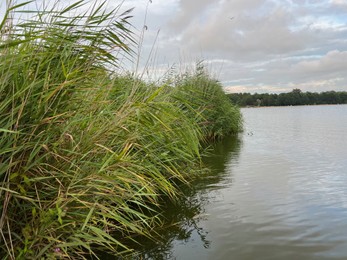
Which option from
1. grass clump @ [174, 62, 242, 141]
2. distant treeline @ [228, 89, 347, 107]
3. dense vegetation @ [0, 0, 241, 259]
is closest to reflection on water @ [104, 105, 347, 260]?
dense vegetation @ [0, 0, 241, 259]

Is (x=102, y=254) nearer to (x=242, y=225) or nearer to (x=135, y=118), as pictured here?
(x=135, y=118)

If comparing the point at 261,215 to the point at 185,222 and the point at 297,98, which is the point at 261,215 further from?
the point at 297,98

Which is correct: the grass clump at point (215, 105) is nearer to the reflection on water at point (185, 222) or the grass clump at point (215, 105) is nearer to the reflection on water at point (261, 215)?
the reflection on water at point (261, 215)

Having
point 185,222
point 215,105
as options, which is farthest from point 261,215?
point 215,105

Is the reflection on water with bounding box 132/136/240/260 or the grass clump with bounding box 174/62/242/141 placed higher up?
the grass clump with bounding box 174/62/242/141

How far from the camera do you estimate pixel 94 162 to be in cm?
320

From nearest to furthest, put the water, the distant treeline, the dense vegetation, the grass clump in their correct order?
1. the dense vegetation
2. the water
3. the grass clump
4. the distant treeline

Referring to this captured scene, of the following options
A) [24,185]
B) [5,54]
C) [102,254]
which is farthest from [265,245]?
[5,54]

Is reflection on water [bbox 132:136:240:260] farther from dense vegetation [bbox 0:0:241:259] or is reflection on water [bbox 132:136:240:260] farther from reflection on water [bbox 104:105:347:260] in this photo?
dense vegetation [bbox 0:0:241:259]

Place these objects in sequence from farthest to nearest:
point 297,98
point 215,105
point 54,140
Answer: point 297,98 < point 215,105 < point 54,140

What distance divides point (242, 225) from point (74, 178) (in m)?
2.70

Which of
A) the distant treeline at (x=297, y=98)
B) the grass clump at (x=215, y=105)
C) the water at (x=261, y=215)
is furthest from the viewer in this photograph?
the distant treeline at (x=297, y=98)

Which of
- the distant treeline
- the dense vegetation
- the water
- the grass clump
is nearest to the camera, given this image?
the dense vegetation

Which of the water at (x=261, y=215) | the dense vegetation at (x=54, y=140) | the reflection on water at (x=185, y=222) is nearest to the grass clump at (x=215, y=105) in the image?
the water at (x=261, y=215)
